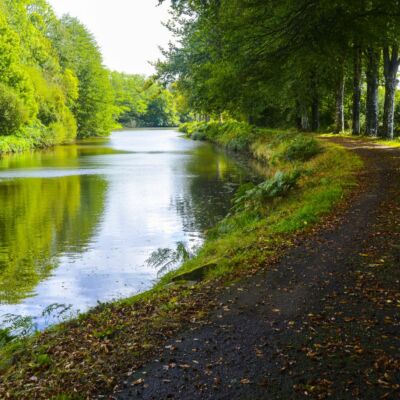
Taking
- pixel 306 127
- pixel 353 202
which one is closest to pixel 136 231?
pixel 353 202

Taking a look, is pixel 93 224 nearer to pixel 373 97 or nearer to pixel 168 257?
pixel 168 257

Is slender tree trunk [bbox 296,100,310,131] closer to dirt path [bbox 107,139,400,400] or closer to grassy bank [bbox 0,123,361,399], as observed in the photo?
grassy bank [bbox 0,123,361,399]

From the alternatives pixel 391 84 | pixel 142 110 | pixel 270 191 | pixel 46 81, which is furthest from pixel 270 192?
pixel 142 110

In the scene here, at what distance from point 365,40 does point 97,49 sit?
85.8m

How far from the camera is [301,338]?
5.64 metres

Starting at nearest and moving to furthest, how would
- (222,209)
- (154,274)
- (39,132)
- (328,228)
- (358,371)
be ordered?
(358,371), (328,228), (154,274), (222,209), (39,132)

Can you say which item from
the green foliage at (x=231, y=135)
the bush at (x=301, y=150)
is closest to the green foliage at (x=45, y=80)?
the green foliage at (x=231, y=135)

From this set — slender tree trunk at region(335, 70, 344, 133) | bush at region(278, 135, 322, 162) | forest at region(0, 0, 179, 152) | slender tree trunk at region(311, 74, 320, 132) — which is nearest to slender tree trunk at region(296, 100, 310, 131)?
slender tree trunk at region(311, 74, 320, 132)

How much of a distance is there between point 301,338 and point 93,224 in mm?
12286

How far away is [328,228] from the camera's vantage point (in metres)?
10.2

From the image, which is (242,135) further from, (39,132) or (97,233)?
(97,233)

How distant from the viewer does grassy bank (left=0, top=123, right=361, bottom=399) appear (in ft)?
17.9

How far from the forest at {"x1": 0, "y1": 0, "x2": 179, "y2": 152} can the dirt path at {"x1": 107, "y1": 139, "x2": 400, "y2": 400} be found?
117 ft

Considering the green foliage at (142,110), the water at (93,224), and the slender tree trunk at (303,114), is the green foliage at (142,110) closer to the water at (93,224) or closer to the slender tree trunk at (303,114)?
the slender tree trunk at (303,114)
